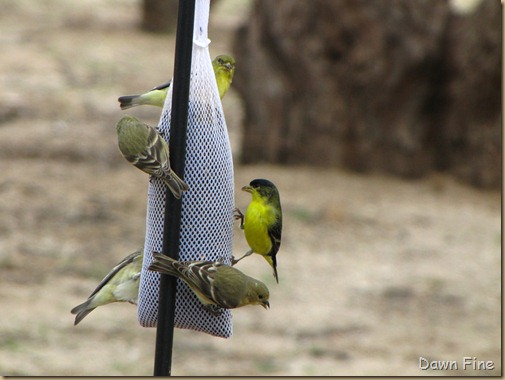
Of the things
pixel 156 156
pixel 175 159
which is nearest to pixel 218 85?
pixel 175 159

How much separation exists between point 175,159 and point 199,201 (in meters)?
0.36

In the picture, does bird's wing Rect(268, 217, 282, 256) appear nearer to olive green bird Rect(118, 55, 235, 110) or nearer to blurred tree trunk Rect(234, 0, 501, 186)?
olive green bird Rect(118, 55, 235, 110)

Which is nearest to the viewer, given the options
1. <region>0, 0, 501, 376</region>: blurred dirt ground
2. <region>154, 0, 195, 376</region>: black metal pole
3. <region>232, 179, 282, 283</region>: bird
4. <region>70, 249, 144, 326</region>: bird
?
<region>154, 0, 195, 376</region>: black metal pole

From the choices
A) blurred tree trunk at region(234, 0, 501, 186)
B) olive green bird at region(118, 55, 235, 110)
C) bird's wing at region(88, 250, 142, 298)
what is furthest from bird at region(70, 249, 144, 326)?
blurred tree trunk at region(234, 0, 501, 186)

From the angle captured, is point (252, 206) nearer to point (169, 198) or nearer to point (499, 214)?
point (169, 198)

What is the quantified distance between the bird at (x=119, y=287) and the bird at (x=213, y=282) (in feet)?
1.45

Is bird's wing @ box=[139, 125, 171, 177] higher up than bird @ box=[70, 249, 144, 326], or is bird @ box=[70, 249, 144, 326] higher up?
bird's wing @ box=[139, 125, 171, 177]

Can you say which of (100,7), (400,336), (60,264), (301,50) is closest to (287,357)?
(400,336)

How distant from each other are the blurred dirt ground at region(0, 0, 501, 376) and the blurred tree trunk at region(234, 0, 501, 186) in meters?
0.32

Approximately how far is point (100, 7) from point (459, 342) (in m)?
16.0

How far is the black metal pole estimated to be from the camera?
138 inches

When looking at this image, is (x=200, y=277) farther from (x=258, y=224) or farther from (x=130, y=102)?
(x=130, y=102)

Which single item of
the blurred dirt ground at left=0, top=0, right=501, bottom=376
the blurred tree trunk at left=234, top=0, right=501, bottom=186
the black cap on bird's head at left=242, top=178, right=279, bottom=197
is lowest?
the blurred dirt ground at left=0, top=0, right=501, bottom=376

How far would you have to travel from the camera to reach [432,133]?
464 inches
